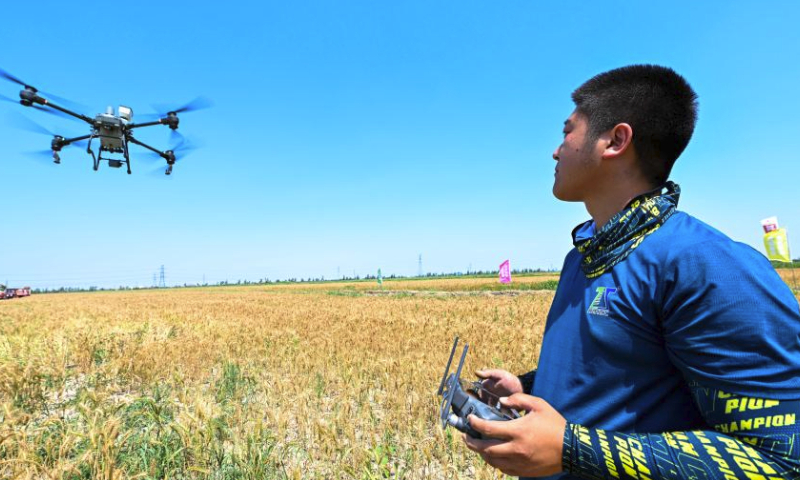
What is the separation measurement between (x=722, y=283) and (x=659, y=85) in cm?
74

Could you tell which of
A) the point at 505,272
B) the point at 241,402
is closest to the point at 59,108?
the point at 241,402

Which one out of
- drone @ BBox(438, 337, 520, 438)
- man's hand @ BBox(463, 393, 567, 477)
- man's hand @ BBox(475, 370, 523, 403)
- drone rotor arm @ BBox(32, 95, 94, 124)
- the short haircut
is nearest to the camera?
man's hand @ BBox(463, 393, 567, 477)

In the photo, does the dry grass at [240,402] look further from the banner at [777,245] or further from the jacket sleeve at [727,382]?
the banner at [777,245]

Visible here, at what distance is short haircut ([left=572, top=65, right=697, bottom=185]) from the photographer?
1.26 metres

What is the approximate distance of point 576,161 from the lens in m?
Result: 1.40

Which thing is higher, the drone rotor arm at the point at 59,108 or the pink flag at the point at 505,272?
the drone rotor arm at the point at 59,108

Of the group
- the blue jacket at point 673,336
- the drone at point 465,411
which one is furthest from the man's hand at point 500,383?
the drone at point 465,411

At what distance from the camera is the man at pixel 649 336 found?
2.83 feet

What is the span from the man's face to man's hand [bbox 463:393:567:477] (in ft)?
2.63

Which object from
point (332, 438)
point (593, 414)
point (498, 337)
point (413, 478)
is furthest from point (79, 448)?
point (498, 337)

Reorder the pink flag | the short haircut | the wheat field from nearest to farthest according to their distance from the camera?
the short haircut
the wheat field
the pink flag

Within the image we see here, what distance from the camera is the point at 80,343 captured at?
7.16 m

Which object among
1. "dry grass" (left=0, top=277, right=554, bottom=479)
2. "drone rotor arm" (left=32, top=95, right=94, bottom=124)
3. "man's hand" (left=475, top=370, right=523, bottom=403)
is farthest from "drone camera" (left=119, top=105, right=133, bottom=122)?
"man's hand" (left=475, top=370, right=523, bottom=403)

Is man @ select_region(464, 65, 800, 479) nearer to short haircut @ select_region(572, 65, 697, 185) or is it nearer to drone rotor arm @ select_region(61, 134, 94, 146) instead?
short haircut @ select_region(572, 65, 697, 185)
